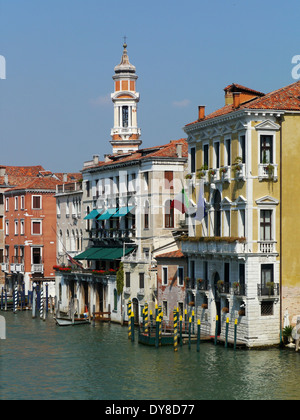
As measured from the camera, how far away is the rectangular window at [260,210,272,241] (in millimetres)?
42219

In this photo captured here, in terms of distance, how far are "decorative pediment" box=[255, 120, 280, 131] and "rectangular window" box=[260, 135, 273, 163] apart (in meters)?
0.40

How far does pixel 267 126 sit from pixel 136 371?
12.0 meters

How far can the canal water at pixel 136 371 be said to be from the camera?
33.8 m

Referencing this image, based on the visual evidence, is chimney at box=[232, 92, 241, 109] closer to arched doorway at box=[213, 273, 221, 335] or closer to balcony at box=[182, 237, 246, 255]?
balcony at box=[182, 237, 246, 255]

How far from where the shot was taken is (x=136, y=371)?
125 feet

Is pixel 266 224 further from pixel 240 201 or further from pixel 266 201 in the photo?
pixel 240 201

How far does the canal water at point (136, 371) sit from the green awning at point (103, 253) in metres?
8.95

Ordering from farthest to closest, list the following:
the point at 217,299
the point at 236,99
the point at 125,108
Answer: the point at 125,108 → the point at 217,299 → the point at 236,99

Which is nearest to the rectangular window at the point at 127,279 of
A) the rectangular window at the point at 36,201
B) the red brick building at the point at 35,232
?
the red brick building at the point at 35,232

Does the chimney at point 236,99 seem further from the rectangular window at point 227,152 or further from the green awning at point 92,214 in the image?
the green awning at point 92,214

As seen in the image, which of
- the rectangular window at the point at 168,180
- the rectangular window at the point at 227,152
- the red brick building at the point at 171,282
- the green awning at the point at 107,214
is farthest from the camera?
the green awning at the point at 107,214

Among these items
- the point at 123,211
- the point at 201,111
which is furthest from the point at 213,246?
the point at 123,211

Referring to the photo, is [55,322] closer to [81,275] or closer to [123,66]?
[81,275]

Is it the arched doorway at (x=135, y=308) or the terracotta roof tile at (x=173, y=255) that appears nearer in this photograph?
the terracotta roof tile at (x=173, y=255)
